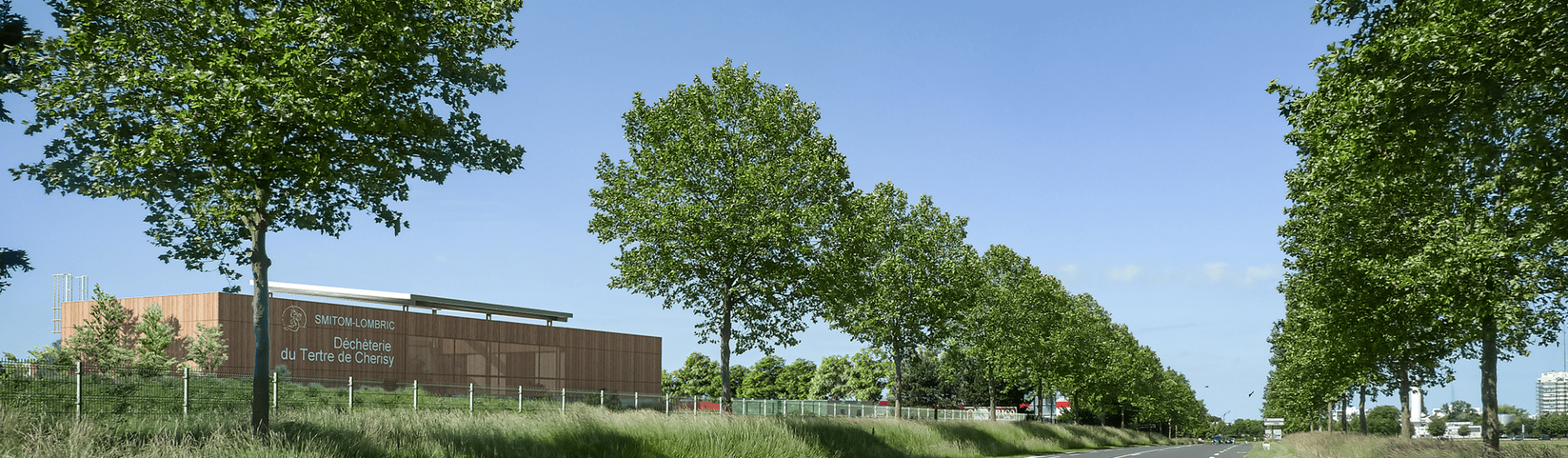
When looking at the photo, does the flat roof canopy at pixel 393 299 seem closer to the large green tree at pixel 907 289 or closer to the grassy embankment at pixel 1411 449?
the large green tree at pixel 907 289

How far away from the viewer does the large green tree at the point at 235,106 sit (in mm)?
12352

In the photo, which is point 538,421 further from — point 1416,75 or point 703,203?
point 1416,75

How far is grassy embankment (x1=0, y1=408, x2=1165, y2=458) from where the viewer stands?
36.1ft

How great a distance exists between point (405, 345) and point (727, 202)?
107ft

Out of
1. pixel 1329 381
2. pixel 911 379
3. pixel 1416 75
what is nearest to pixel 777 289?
pixel 1416 75

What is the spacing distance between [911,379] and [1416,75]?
292 ft

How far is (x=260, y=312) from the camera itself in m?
13.5

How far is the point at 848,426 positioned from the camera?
25406mm

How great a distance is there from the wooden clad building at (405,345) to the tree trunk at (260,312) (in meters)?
27.8

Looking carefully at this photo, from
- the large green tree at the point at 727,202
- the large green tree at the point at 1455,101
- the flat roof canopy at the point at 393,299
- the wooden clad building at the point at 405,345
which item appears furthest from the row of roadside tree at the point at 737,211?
the flat roof canopy at the point at 393,299

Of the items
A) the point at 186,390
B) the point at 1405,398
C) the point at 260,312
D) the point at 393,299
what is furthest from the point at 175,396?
the point at 1405,398

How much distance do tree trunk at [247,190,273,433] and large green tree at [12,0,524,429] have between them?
24mm

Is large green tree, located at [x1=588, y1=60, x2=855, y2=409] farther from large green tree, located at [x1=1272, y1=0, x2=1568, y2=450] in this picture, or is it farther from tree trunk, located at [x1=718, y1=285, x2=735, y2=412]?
large green tree, located at [x1=1272, y1=0, x2=1568, y2=450]

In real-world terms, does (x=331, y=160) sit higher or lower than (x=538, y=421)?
higher
